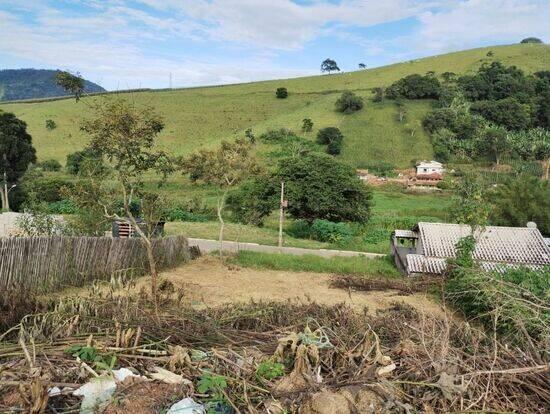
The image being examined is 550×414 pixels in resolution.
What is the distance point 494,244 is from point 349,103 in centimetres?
4885

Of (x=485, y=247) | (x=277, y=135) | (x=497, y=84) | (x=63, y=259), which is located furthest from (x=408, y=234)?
(x=497, y=84)

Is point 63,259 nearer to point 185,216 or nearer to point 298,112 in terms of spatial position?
point 185,216

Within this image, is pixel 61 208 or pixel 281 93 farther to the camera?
pixel 281 93

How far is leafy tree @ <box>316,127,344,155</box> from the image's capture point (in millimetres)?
51312

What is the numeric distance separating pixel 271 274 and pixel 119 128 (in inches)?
281

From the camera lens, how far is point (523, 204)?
64.8 feet

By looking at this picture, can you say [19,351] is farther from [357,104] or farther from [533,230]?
[357,104]

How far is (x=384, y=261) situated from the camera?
16375mm

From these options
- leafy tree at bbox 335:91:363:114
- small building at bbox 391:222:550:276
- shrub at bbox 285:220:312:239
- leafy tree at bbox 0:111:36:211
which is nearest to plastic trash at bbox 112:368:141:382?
small building at bbox 391:222:550:276

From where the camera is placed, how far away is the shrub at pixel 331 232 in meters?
23.2

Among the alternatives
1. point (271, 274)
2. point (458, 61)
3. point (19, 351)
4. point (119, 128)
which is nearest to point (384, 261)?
point (271, 274)

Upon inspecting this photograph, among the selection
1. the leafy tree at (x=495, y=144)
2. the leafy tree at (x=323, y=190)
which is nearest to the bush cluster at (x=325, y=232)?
the leafy tree at (x=323, y=190)

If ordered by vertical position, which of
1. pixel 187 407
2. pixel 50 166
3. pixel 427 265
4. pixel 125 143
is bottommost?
pixel 427 265

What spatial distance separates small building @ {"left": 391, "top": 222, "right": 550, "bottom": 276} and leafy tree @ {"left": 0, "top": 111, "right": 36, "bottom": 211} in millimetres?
23629
